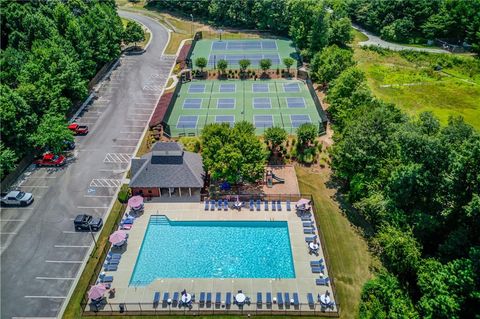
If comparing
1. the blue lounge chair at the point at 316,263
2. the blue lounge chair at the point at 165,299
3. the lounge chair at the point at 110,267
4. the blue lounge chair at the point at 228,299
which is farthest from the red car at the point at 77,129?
the blue lounge chair at the point at 316,263

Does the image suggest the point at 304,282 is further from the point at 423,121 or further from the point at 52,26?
the point at 52,26

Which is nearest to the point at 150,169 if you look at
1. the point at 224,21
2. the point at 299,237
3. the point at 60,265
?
the point at 60,265

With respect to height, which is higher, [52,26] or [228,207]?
[52,26]

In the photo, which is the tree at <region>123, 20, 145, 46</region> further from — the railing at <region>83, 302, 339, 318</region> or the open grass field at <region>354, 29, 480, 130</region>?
the railing at <region>83, 302, 339, 318</region>

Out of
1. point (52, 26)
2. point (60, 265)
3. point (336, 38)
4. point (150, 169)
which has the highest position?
point (52, 26)

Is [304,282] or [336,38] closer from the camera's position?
[304,282]

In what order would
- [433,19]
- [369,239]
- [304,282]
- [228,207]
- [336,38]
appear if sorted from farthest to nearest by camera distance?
[433,19] < [336,38] < [228,207] < [369,239] < [304,282]

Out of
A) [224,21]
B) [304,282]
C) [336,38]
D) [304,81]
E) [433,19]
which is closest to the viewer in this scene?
[304,282]

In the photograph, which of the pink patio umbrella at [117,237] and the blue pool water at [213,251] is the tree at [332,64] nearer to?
the blue pool water at [213,251]
